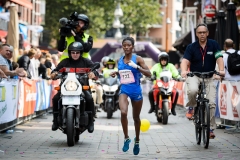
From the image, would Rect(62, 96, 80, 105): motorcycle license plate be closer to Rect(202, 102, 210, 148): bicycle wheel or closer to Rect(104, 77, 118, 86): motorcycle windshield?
Rect(202, 102, 210, 148): bicycle wheel

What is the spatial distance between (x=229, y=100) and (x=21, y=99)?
439 centimetres

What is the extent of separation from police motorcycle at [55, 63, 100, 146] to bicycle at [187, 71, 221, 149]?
1.69 meters

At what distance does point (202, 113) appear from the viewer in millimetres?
11258

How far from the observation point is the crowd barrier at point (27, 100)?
44.0 feet

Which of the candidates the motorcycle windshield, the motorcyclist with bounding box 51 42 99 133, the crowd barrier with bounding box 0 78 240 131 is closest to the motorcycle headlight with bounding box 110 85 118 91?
the motorcycle windshield

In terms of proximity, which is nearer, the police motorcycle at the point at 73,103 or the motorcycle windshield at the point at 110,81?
the police motorcycle at the point at 73,103

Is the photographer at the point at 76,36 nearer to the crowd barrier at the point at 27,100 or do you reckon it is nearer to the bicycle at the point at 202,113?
the crowd barrier at the point at 27,100

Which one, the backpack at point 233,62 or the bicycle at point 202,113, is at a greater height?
the backpack at point 233,62

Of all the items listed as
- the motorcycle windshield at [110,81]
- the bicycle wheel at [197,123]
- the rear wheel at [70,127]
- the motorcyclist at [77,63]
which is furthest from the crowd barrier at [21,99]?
the bicycle wheel at [197,123]

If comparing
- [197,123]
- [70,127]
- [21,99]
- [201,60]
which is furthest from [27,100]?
[197,123]

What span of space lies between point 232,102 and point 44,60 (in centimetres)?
880

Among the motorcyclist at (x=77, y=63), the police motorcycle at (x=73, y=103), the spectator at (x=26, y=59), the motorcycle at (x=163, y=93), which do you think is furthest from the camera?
the spectator at (x=26, y=59)

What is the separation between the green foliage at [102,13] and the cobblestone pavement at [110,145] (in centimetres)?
4310

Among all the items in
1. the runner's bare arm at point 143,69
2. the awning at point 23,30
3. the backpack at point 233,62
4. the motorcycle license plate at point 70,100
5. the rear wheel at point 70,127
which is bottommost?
the rear wheel at point 70,127
